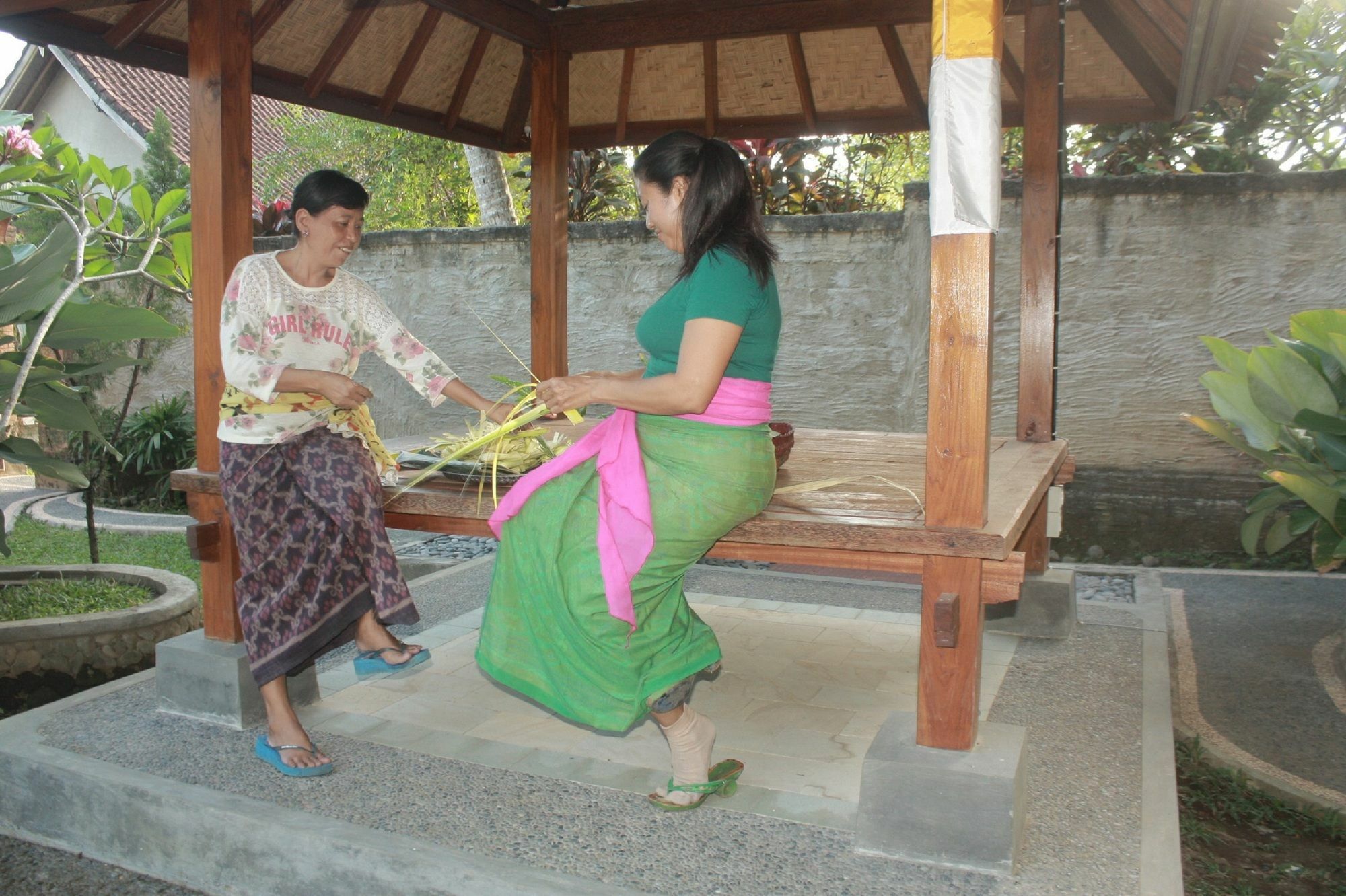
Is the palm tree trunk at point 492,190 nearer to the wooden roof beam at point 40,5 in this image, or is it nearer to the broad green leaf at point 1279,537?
the wooden roof beam at point 40,5

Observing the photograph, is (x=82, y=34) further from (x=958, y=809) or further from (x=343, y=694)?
(x=958, y=809)

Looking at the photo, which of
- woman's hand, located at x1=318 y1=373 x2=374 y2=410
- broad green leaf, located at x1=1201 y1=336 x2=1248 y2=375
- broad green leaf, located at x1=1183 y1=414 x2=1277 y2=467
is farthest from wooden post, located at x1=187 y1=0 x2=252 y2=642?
broad green leaf, located at x1=1201 y1=336 x2=1248 y2=375

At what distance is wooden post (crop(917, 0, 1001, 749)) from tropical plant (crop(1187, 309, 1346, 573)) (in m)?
2.12

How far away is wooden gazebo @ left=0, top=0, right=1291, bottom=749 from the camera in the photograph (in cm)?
260

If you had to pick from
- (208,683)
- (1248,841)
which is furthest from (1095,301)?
(208,683)

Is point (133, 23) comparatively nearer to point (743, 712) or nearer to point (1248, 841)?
point (743, 712)

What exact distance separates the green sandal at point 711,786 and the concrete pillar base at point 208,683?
1.43 m

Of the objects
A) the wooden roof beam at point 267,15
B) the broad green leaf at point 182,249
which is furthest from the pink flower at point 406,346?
the broad green leaf at point 182,249

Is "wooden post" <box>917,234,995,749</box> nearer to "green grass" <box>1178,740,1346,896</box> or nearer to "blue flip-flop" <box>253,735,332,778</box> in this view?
"green grass" <box>1178,740,1346,896</box>

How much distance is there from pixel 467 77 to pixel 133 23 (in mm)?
2057

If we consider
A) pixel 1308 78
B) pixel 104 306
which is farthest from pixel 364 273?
pixel 1308 78

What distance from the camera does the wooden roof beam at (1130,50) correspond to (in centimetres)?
490

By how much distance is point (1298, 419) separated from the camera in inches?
159

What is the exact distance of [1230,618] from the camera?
5.40 m
